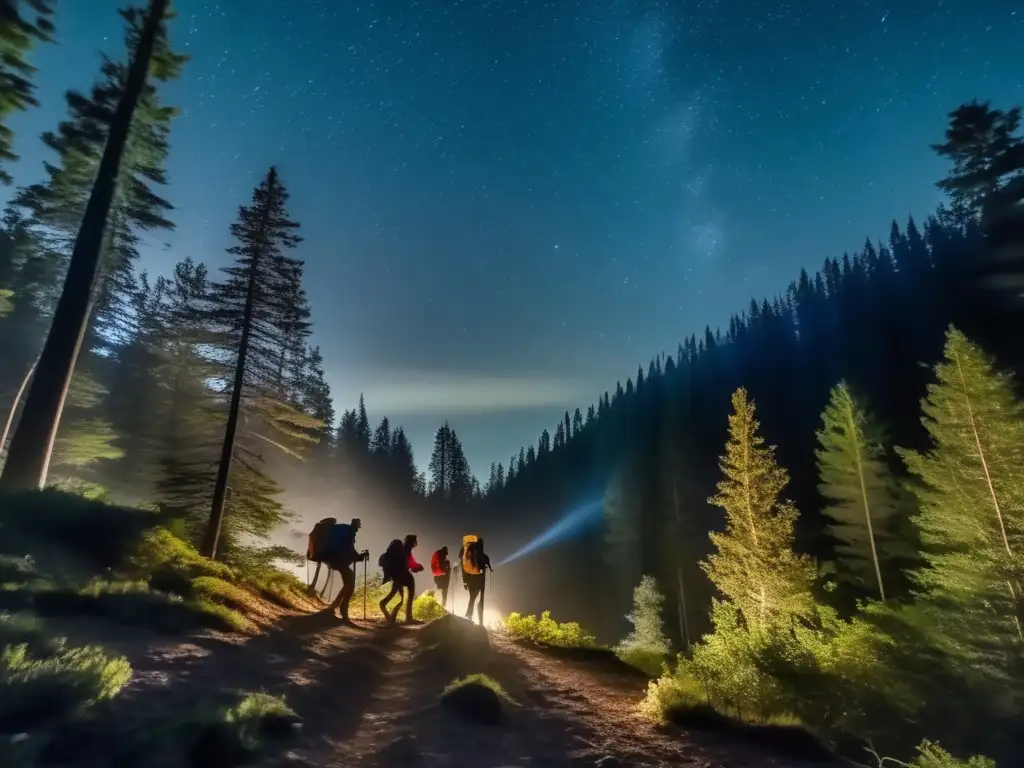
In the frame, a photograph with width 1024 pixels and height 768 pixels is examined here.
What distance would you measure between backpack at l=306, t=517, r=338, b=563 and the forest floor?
10.2 ft

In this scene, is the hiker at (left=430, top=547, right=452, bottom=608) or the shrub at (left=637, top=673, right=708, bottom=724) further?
the hiker at (left=430, top=547, right=452, bottom=608)

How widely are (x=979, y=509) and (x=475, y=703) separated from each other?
18.9 metres

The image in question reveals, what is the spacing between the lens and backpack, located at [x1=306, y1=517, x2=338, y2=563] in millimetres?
15141

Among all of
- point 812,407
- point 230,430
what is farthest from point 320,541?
point 812,407

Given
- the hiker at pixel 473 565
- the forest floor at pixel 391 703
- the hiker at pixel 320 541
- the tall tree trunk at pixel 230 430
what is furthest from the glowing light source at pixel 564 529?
the forest floor at pixel 391 703

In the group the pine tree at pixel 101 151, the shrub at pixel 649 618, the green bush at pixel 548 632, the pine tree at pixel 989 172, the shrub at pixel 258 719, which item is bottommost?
the shrub at pixel 649 618

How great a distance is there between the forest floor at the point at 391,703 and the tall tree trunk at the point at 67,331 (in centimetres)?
661

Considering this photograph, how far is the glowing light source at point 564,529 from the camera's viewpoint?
95562 mm

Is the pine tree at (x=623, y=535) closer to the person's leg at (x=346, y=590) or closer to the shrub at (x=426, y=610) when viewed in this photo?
the shrub at (x=426, y=610)

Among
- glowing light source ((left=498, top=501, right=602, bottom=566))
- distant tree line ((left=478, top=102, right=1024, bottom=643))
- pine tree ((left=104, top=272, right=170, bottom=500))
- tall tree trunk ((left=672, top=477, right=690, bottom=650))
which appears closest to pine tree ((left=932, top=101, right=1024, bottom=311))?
distant tree line ((left=478, top=102, right=1024, bottom=643))

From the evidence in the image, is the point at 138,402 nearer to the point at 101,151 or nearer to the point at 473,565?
the point at 101,151

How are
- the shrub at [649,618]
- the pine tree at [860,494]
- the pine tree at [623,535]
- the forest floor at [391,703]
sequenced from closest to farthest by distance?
the forest floor at [391,703]
the pine tree at [860,494]
the shrub at [649,618]
the pine tree at [623,535]

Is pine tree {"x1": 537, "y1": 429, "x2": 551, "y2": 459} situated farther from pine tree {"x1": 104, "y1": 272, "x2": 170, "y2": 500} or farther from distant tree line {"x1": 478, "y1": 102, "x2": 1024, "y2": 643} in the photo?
pine tree {"x1": 104, "y1": 272, "x2": 170, "y2": 500}

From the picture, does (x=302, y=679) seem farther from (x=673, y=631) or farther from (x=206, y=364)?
(x=673, y=631)
